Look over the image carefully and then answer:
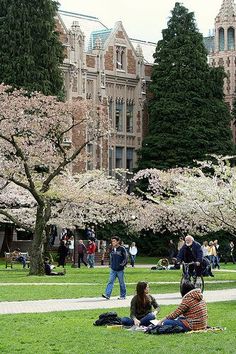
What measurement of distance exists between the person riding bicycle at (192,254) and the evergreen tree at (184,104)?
153ft

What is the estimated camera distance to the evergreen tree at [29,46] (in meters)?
61.2

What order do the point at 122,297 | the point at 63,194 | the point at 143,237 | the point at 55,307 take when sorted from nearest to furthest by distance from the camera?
the point at 55,307 → the point at 122,297 → the point at 63,194 → the point at 143,237

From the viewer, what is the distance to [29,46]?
6200 cm

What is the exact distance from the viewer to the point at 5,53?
2427 inches

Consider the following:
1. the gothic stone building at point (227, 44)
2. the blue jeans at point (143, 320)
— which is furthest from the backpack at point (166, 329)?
the gothic stone building at point (227, 44)

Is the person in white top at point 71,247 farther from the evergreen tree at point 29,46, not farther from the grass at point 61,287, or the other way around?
the grass at point 61,287

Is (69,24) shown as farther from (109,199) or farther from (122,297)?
(122,297)

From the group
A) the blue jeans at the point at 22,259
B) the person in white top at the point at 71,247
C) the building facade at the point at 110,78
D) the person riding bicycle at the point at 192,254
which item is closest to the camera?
the person riding bicycle at the point at 192,254

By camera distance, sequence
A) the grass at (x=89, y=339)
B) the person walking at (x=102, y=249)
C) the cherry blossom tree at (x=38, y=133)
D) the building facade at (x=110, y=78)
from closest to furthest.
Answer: the grass at (x=89, y=339)
the cherry blossom tree at (x=38, y=133)
the person walking at (x=102, y=249)
the building facade at (x=110, y=78)

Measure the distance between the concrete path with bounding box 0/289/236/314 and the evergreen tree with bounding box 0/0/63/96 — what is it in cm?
3591

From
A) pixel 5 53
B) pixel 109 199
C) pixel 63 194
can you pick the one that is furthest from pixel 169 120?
pixel 63 194

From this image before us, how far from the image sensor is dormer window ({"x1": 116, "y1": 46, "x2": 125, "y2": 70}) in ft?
255

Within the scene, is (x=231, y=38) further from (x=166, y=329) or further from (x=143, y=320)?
(x=166, y=329)

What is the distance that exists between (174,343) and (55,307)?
7317 mm
